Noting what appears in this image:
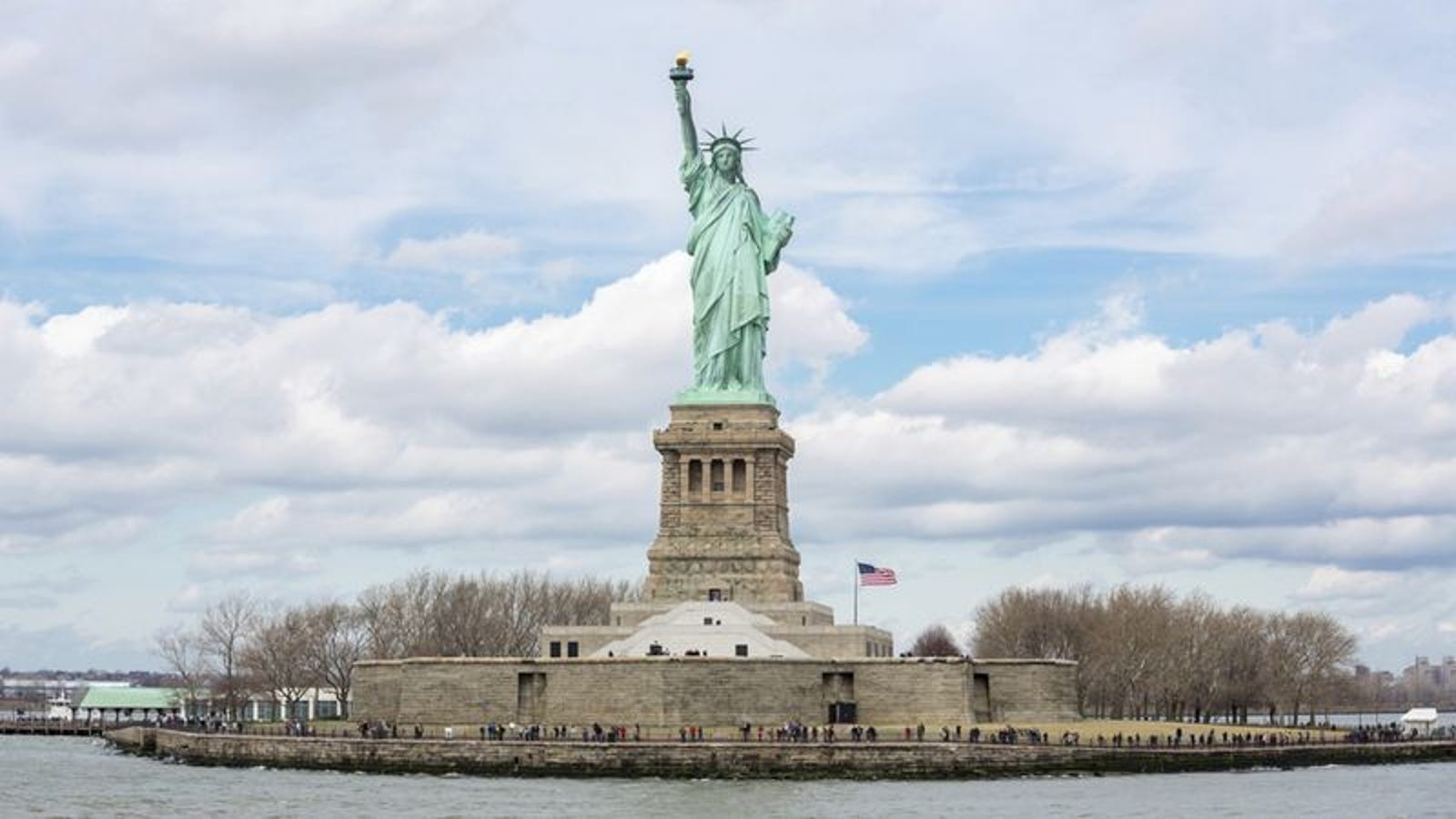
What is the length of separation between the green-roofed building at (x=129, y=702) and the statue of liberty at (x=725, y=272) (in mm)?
52570

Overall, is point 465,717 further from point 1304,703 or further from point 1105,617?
point 1304,703

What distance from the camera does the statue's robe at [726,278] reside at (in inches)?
3209

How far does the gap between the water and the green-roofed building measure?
193 ft

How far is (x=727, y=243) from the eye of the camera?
81.9 meters

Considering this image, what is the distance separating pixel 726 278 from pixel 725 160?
13.6 feet

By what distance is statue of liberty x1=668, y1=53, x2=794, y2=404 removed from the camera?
81.4m

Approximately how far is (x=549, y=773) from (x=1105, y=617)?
41.3m

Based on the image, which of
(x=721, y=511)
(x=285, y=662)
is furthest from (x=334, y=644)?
(x=721, y=511)

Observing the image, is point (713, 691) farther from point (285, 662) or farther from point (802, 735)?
point (285, 662)

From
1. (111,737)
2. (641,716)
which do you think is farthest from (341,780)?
(111,737)

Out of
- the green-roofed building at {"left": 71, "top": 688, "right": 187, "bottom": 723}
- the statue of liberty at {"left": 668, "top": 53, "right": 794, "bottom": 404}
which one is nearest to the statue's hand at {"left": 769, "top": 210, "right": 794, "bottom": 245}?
the statue of liberty at {"left": 668, "top": 53, "right": 794, "bottom": 404}

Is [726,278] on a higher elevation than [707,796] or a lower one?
higher

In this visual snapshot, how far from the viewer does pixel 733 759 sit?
63719mm

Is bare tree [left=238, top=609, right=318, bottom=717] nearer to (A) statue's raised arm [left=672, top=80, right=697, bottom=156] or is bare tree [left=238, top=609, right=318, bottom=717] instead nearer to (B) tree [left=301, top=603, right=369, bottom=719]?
(B) tree [left=301, top=603, right=369, bottom=719]
